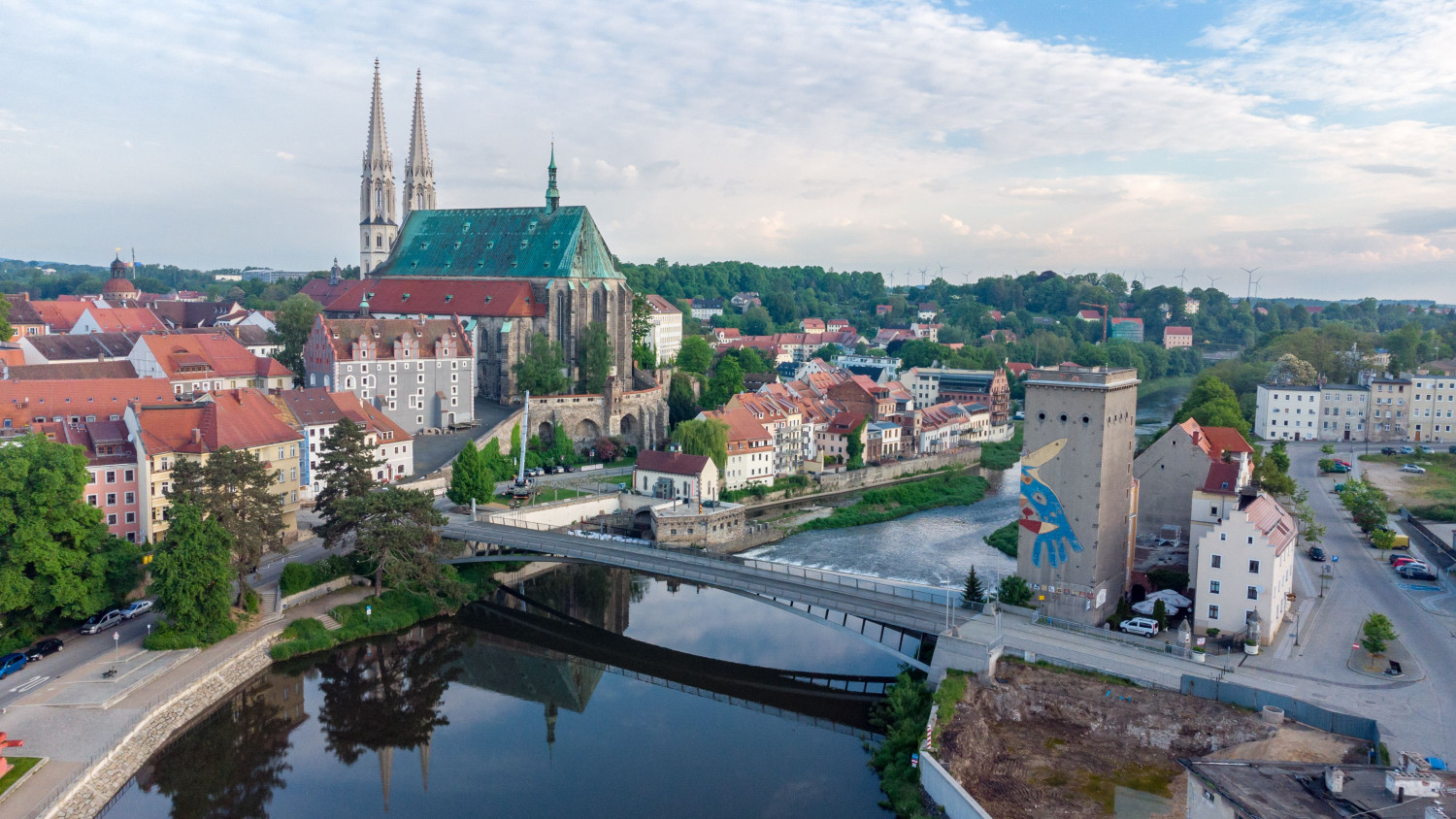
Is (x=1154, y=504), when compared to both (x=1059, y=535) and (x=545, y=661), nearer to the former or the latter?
(x=1059, y=535)

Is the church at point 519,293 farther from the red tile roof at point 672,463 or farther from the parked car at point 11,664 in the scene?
the parked car at point 11,664

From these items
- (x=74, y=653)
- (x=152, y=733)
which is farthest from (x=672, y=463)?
(x=152, y=733)

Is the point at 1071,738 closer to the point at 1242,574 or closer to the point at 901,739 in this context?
the point at 901,739

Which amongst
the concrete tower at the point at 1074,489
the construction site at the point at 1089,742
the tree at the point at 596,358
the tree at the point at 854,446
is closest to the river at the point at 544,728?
the construction site at the point at 1089,742

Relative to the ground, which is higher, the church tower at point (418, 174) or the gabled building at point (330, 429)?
the church tower at point (418, 174)

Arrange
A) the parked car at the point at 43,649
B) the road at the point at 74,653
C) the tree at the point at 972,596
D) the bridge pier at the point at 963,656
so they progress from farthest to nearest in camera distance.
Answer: the tree at the point at 972,596
the parked car at the point at 43,649
the bridge pier at the point at 963,656
the road at the point at 74,653

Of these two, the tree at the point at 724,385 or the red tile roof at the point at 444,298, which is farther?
the tree at the point at 724,385
